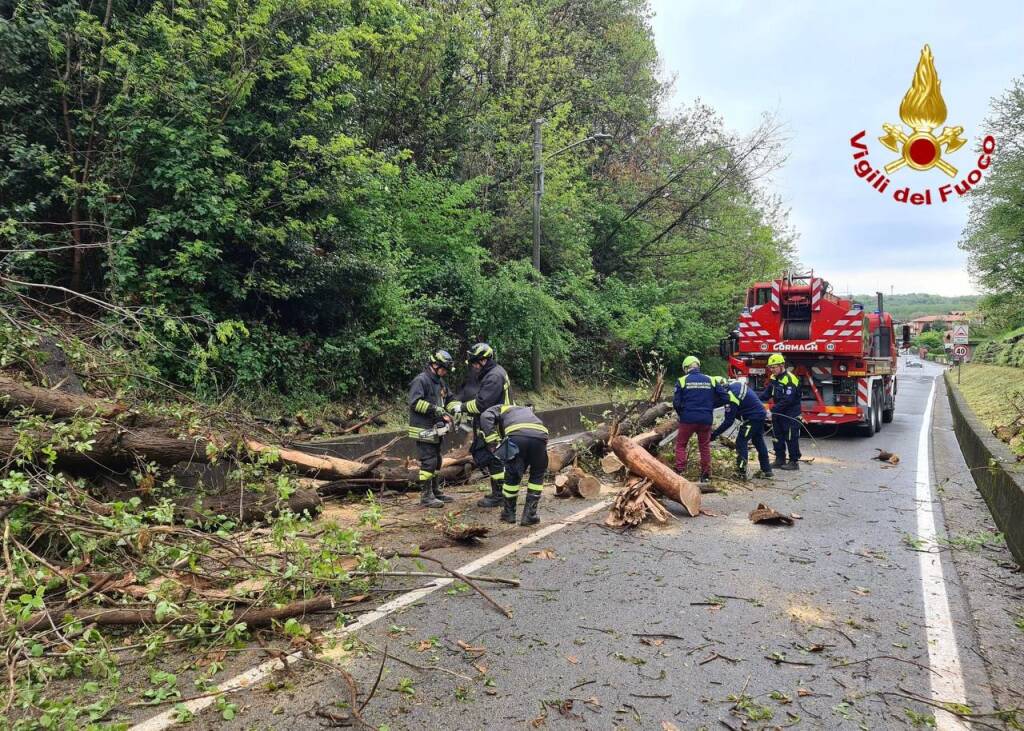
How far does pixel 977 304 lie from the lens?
40.2 meters

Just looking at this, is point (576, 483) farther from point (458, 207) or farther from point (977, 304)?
point (977, 304)

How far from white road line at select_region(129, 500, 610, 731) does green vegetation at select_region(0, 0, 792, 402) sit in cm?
394

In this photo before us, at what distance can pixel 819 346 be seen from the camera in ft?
42.2

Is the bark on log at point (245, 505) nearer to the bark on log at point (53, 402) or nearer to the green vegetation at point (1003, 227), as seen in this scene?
the bark on log at point (53, 402)

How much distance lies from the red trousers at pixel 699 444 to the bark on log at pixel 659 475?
820mm

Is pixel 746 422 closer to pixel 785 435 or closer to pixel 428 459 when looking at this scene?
pixel 785 435

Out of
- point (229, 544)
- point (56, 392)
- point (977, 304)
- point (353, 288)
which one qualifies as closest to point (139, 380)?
point (56, 392)

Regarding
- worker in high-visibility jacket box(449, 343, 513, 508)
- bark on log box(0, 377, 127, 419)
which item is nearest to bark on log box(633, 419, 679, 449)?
worker in high-visibility jacket box(449, 343, 513, 508)

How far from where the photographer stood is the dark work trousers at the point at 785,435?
9.98 metres

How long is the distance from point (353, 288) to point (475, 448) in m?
4.68

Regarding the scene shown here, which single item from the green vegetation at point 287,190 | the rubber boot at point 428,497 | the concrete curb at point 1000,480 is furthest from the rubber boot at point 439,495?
the concrete curb at point 1000,480

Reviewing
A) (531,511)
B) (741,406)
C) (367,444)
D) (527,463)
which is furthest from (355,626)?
(741,406)

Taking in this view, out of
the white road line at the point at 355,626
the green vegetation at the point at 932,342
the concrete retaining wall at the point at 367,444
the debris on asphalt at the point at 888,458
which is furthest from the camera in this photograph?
the green vegetation at the point at 932,342

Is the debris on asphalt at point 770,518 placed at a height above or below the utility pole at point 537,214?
below
